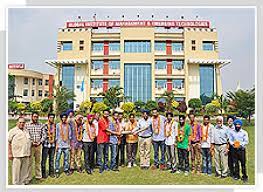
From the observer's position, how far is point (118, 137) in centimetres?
796

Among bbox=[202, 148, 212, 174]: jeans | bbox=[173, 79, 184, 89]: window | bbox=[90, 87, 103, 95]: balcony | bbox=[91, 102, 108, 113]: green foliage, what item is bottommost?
bbox=[202, 148, 212, 174]: jeans

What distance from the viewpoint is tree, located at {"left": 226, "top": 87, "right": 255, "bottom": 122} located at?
8.67 metres

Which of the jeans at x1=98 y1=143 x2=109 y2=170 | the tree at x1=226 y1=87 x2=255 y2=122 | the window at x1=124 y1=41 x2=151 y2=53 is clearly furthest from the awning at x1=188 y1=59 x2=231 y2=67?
the jeans at x1=98 y1=143 x2=109 y2=170

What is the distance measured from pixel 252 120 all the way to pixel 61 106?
13.3 ft

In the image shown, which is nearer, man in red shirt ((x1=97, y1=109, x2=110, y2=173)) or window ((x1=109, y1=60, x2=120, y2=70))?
man in red shirt ((x1=97, y1=109, x2=110, y2=173))

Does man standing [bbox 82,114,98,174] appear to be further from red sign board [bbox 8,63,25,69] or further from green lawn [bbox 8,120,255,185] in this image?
red sign board [bbox 8,63,25,69]

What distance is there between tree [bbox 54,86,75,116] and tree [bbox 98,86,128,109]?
66cm

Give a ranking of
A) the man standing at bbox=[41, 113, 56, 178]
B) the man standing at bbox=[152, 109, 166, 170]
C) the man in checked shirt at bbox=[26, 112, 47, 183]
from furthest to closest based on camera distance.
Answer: the man standing at bbox=[152, 109, 166, 170]
the man standing at bbox=[41, 113, 56, 178]
the man in checked shirt at bbox=[26, 112, 47, 183]

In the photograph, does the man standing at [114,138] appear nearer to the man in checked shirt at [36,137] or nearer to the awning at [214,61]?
the man in checked shirt at [36,137]

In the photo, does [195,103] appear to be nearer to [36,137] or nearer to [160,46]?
[160,46]

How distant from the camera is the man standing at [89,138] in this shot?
777cm

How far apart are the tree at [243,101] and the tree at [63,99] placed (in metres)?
3.49

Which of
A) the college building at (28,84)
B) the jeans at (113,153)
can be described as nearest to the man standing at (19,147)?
the college building at (28,84)

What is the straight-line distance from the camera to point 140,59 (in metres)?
9.65
